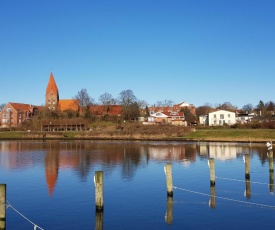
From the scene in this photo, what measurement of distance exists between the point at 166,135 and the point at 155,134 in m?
2.56

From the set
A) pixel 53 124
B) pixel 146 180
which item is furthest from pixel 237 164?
pixel 53 124

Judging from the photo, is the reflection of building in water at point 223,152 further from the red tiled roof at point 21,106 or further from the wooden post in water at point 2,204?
the red tiled roof at point 21,106

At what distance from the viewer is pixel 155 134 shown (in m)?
84.8

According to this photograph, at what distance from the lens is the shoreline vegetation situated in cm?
7492

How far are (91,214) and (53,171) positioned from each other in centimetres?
1606

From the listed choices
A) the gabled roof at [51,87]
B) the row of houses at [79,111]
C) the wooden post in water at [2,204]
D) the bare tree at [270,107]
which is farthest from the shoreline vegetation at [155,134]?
the bare tree at [270,107]

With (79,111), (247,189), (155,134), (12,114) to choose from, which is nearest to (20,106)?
(12,114)

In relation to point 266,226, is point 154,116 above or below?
above

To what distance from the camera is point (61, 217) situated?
19031 millimetres

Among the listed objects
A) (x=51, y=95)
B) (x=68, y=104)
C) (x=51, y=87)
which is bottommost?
(x=68, y=104)

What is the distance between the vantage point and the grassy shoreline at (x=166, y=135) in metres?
73.8

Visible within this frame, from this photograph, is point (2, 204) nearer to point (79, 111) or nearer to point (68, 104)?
point (79, 111)

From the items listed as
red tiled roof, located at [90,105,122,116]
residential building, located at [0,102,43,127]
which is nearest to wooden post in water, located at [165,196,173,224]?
red tiled roof, located at [90,105,122,116]

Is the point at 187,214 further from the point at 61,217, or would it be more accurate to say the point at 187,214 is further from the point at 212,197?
the point at 61,217
